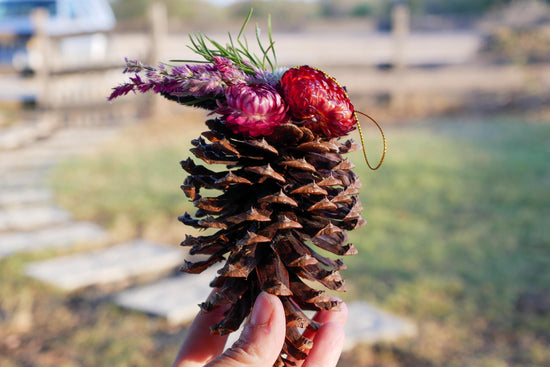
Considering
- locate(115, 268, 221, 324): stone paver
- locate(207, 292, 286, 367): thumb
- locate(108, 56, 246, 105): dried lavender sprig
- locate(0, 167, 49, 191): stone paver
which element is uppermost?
locate(108, 56, 246, 105): dried lavender sprig

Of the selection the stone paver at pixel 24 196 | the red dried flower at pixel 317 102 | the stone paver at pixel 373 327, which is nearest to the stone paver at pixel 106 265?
the stone paver at pixel 373 327

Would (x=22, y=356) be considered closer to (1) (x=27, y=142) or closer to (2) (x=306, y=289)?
(2) (x=306, y=289)

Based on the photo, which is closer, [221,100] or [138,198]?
[221,100]

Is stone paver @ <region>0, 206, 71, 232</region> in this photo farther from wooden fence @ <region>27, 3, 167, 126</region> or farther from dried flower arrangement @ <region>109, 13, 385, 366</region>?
wooden fence @ <region>27, 3, 167, 126</region>

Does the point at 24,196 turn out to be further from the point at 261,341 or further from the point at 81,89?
the point at 261,341

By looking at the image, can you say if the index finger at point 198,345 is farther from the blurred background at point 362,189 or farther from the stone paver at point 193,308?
the stone paver at point 193,308

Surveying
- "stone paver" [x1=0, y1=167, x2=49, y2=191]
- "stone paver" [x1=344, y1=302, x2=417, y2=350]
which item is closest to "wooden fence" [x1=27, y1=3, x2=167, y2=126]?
"stone paver" [x1=0, y1=167, x2=49, y2=191]

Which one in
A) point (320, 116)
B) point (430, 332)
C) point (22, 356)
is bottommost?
point (22, 356)

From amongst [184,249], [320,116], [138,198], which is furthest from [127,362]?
[138,198]
